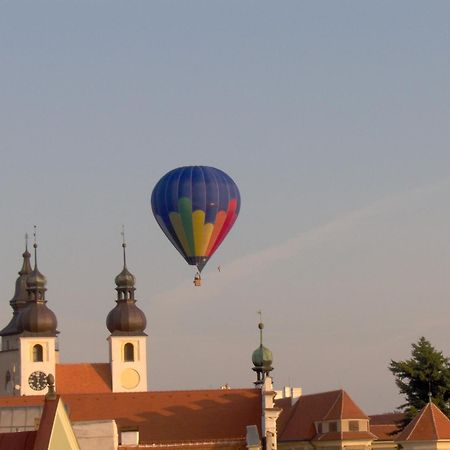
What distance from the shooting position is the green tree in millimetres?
106500

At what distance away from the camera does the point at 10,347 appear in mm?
147000

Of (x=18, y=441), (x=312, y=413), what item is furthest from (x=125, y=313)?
(x=18, y=441)

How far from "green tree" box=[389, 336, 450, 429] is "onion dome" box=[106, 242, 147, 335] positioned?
138 ft

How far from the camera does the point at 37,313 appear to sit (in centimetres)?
14338

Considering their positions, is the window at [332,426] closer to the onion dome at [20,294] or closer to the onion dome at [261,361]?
the onion dome at [261,361]

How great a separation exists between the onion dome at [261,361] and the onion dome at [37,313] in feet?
85.9

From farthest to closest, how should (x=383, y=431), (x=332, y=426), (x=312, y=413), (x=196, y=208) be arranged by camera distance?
(x=383, y=431), (x=312, y=413), (x=332, y=426), (x=196, y=208)

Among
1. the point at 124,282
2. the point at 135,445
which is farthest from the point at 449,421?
the point at 124,282

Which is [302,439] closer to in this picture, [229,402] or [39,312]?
[229,402]

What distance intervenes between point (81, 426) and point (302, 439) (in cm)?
2565

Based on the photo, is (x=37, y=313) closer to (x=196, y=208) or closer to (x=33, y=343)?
(x=33, y=343)

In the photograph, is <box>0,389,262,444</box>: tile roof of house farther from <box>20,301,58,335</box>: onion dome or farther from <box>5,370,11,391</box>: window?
<box>5,370,11,391</box>: window

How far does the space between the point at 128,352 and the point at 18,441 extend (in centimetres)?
8472

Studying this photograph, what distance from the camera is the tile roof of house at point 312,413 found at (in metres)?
115
